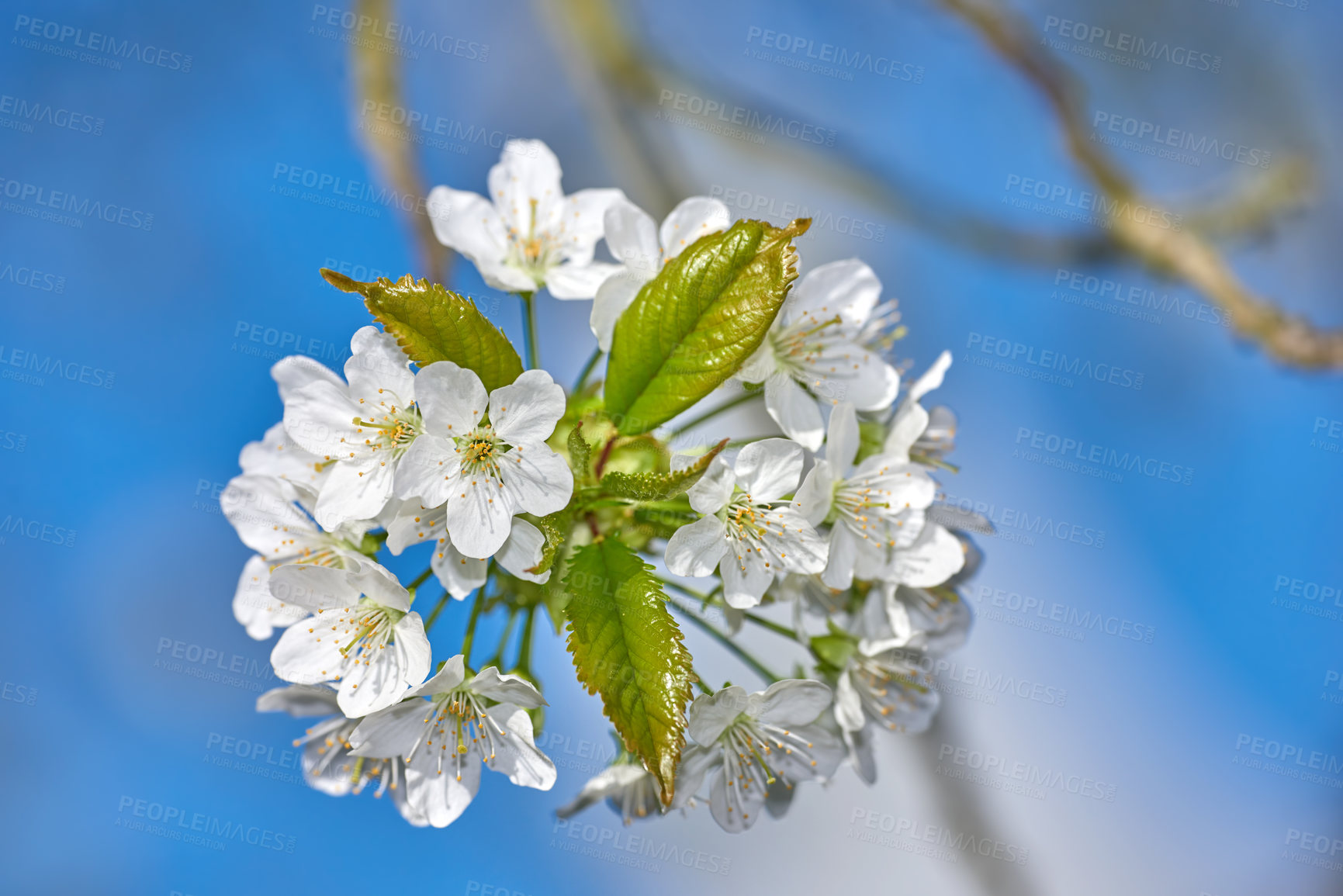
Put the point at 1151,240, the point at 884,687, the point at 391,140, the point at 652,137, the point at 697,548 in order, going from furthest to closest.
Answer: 1. the point at 652,137
2. the point at 1151,240
3. the point at 391,140
4. the point at 884,687
5. the point at 697,548

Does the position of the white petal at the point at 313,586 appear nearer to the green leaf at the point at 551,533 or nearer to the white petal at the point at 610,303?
the green leaf at the point at 551,533

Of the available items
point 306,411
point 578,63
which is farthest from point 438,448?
point 578,63

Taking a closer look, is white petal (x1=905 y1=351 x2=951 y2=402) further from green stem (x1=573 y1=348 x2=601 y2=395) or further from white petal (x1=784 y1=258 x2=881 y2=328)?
green stem (x1=573 y1=348 x2=601 y2=395)

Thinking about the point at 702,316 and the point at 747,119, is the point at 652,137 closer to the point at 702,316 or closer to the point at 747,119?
the point at 747,119

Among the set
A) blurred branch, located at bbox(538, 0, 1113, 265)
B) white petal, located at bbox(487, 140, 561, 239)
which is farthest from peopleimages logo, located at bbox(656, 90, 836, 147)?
white petal, located at bbox(487, 140, 561, 239)

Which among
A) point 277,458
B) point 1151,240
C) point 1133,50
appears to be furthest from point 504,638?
point 1133,50

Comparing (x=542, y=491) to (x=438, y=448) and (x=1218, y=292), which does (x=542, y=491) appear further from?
(x=1218, y=292)

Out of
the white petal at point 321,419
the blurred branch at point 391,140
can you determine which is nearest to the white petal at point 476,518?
the white petal at point 321,419
